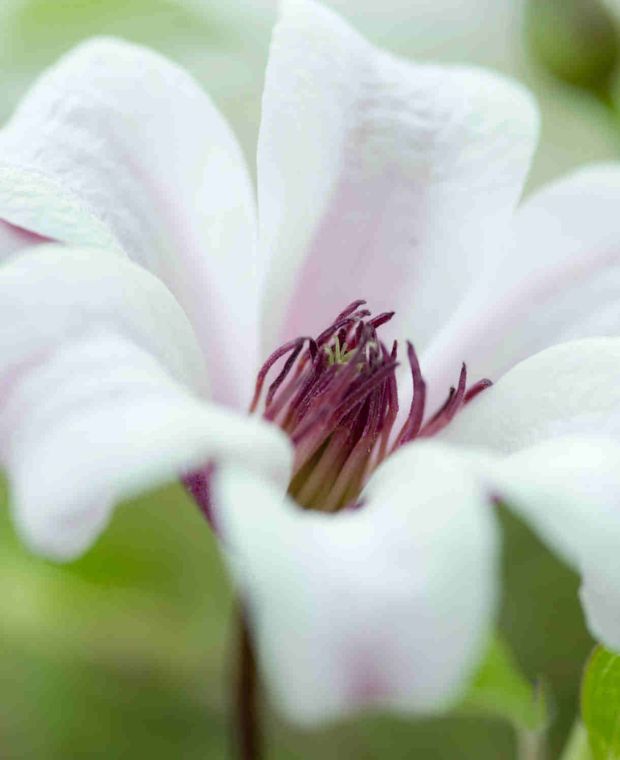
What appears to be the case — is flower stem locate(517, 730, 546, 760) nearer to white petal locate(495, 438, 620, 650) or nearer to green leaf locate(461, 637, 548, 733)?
green leaf locate(461, 637, 548, 733)

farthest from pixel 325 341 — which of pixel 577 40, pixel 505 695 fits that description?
pixel 577 40

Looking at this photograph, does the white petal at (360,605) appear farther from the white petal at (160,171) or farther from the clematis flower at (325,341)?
the white petal at (160,171)

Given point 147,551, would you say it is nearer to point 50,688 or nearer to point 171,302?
point 50,688

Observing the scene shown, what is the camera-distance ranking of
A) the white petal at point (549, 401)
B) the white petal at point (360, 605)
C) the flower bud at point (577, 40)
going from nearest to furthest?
the white petal at point (360, 605) < the white petal at point (549, 401) < the flower bud at point (577, 40)

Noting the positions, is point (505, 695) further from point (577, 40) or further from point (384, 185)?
point (577, 40)

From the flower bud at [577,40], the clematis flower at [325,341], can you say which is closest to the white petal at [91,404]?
the clematis flower at [325,341]

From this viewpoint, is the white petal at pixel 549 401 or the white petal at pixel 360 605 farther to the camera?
the white petal at pixel 549 401

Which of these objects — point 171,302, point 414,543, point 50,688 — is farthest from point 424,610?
point 50,688
